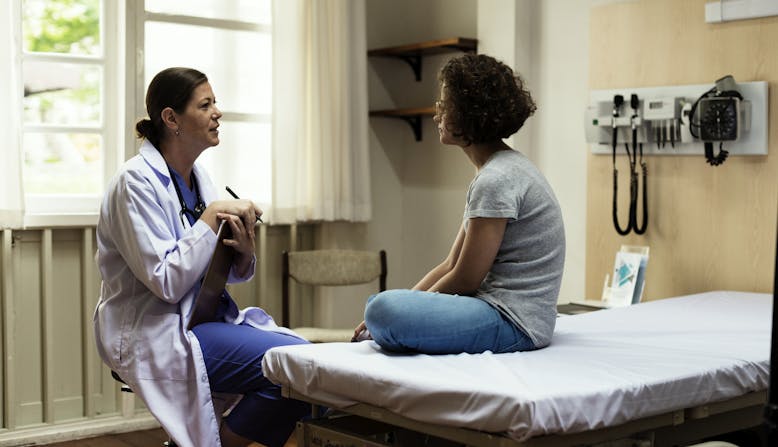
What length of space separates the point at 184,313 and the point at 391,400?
793 millimetres

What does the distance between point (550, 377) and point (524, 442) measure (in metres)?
0.23

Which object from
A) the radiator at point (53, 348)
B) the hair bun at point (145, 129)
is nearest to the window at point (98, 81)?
the radiator at point (53, 348)

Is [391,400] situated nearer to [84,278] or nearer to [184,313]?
[184,313]

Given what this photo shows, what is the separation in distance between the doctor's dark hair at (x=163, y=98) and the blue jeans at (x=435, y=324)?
904 mm

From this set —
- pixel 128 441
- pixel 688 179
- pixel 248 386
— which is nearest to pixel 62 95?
pixel 128 441

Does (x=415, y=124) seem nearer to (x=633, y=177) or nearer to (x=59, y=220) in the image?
(x=633, y=177)

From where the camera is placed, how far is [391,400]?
2111 millimetres

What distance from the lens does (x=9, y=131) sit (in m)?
3.70

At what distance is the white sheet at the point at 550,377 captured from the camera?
76.4 inches

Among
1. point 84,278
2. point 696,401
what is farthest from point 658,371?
point 84,278

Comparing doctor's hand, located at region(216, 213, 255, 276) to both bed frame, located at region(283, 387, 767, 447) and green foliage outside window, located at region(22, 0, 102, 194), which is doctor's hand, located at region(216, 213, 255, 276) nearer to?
bed frame, located at region(283, 387, 767, 447)

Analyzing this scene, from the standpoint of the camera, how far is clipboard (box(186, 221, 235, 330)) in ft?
8.81

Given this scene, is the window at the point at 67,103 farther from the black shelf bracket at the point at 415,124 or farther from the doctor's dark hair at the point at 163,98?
the black shelf bracket at the point at 415,124

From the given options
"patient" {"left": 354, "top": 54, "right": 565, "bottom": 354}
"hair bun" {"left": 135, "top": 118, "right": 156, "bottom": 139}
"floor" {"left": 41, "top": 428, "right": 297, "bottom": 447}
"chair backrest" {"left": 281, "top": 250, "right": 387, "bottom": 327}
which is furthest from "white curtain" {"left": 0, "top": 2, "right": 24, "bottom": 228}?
"patient" {"left": 354, "top": 54, "right": 565, "bottom": 354}
